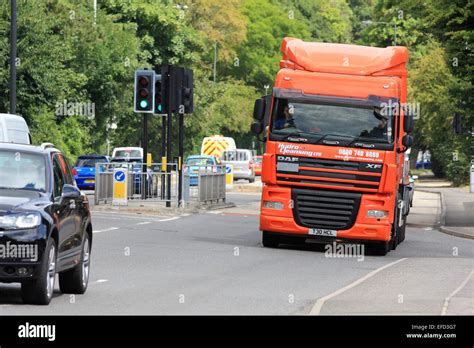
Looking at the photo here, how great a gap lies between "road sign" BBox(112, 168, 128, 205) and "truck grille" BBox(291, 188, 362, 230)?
544 inches

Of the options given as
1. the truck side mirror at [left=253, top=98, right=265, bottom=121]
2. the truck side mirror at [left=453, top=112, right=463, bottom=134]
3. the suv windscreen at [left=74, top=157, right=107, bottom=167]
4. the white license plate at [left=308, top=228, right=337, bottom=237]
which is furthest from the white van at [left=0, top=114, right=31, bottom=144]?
the suv windscreen at [left=74, top=157, right=107, bottom=167]

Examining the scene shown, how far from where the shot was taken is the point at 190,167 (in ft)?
139

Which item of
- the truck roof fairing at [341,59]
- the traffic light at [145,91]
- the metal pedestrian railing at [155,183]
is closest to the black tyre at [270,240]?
the truck roof fairing at [341,59]

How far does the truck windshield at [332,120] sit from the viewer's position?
83.6 ft

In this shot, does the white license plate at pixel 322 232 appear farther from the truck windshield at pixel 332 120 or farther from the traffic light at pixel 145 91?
the traffic light at pixel 145 91

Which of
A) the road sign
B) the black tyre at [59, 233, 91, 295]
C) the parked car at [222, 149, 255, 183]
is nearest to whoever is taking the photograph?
the black tyre at [59, 233, 91, 295]

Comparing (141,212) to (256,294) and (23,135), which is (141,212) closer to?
(23,135)

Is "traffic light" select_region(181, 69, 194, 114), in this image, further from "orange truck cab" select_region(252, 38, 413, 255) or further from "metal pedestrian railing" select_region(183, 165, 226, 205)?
"orange truck cab" select_region(252, 38, 413, 255)

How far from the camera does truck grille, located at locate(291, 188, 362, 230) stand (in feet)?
83.8

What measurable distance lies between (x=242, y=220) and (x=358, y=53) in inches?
447

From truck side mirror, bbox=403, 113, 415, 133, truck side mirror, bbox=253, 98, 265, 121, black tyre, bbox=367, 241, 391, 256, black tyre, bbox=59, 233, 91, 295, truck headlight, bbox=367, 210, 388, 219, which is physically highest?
truck side mirror, bbox=253, 98, 265, 121

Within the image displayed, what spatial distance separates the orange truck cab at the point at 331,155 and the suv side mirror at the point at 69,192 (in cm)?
943

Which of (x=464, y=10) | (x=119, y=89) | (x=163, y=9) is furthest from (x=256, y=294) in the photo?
(x=163, y=9)

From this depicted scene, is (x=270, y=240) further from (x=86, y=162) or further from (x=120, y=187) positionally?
(x=86, y=162)
